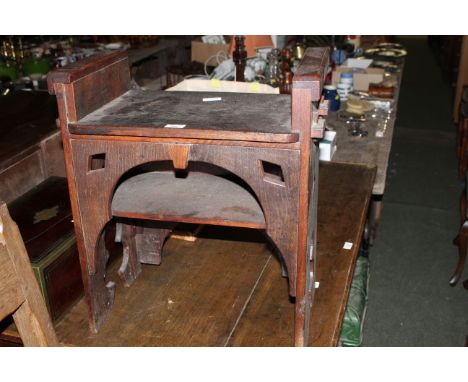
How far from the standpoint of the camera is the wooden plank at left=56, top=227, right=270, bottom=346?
4.75ft

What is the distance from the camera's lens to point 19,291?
114 cm

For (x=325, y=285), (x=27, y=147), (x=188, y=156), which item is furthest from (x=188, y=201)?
(x=27, y=147)

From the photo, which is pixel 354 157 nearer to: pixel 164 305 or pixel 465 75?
pixel 164 305

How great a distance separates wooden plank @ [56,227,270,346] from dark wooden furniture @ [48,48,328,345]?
0.07 metres

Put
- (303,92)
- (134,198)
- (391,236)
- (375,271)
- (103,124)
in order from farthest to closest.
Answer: (391,236) → (375,271) → (134,198) → (103,124) → (303,92)

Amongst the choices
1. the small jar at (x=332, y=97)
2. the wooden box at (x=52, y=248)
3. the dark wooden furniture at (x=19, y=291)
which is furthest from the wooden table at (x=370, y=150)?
the dark wooden furniture at (x=19, y=291)

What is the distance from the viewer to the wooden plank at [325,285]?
1427mm

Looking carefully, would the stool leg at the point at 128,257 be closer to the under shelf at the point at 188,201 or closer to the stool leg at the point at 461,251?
the under shelf at the point at 188,201

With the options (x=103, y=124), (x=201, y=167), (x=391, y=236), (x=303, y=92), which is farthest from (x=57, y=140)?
(x=391, y=236)

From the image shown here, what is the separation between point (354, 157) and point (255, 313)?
1212mm

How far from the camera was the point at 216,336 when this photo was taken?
145 cm

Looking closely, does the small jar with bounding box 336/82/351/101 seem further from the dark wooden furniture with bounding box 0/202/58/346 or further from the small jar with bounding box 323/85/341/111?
the dark wooden furniture with bounding box 0/202/58/346

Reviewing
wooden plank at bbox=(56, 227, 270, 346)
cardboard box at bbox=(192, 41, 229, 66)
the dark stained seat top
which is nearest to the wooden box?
wooden plank at bbox=(56, 227, 270, 346)

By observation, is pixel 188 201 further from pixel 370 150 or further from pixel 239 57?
pixel 239 57
